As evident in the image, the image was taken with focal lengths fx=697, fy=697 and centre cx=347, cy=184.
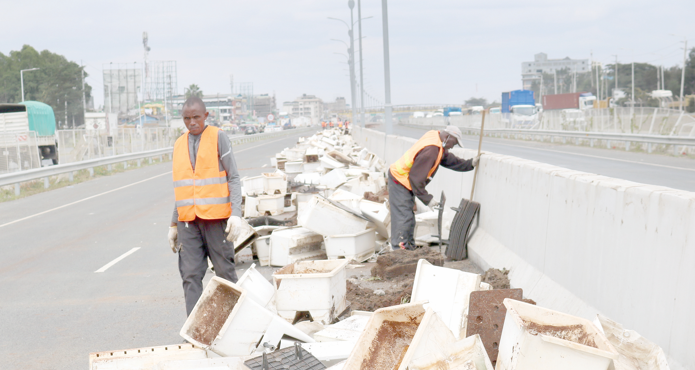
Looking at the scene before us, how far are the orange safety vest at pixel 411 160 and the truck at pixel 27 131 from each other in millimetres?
18141

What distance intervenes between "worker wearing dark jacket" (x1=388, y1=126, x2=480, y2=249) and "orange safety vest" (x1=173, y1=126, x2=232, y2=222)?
352 cm

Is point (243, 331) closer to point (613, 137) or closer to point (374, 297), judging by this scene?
point (374, 297)

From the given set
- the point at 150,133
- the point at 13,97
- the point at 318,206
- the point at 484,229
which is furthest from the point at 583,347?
the point at 13,97

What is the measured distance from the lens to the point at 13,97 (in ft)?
319

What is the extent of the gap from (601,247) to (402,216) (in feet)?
13.8

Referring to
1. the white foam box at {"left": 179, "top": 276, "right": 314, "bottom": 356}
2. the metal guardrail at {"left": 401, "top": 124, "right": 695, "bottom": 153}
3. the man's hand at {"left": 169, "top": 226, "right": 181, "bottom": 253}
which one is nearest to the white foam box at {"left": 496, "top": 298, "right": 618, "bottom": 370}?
the white foam box at {"left": 179, "top": 276, "right": 314, "bottom": 356}

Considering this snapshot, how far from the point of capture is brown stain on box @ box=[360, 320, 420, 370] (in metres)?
3.82

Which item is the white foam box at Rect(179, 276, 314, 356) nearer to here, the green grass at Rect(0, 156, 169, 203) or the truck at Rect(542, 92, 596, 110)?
the green grass at Rect(0, 156, 169, 203)

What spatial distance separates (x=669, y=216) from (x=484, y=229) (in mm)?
4250

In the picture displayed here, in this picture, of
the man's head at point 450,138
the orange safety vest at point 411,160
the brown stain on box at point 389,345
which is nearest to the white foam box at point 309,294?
the brown stain on box at point 389,345

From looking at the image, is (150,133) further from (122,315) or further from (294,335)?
(294,335)

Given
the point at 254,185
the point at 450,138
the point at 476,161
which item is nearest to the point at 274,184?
the point at 254,185

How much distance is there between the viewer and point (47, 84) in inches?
3681

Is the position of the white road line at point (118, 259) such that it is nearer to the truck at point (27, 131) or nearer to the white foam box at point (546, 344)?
the white foam box at point (546, 344)
